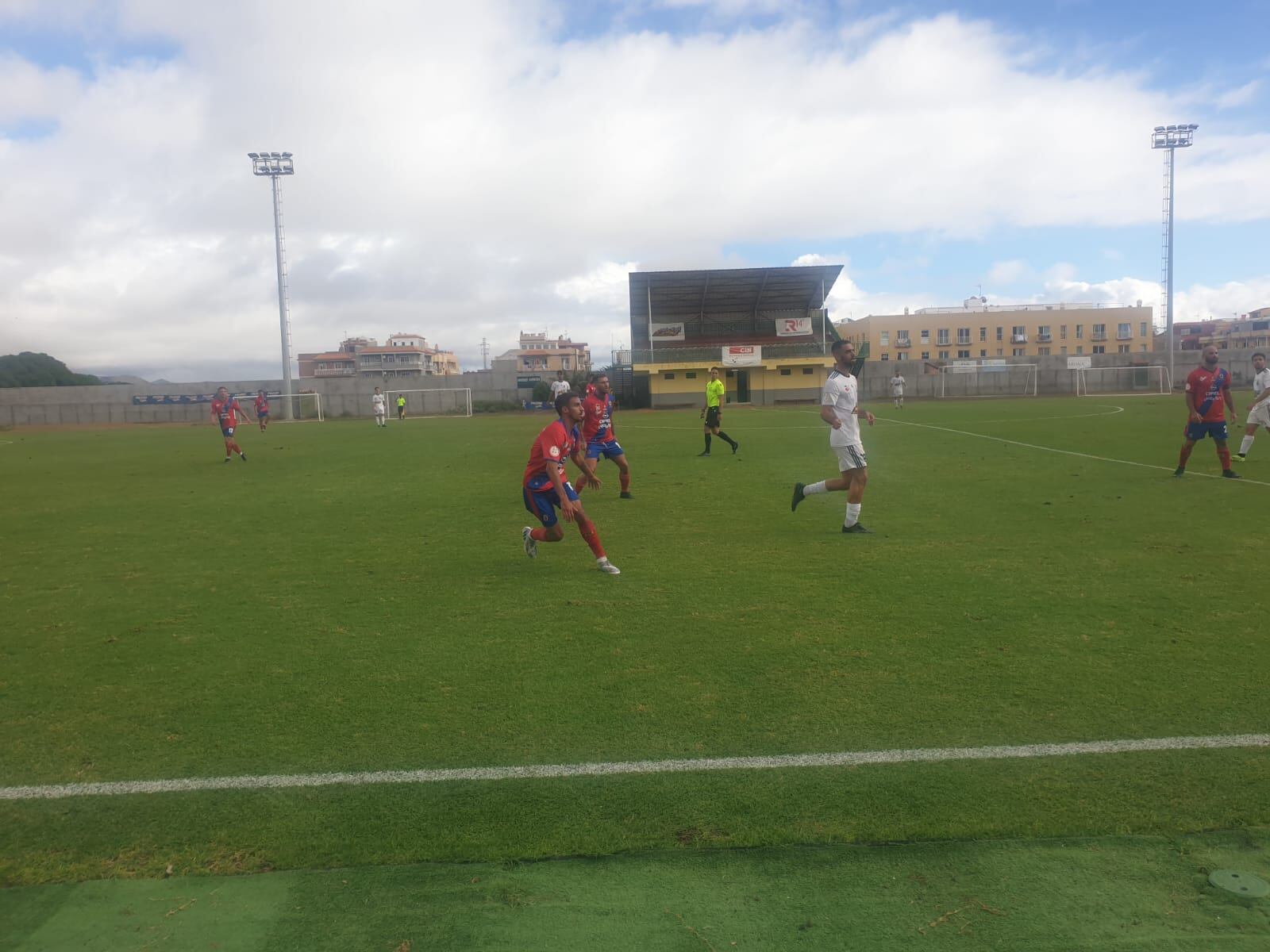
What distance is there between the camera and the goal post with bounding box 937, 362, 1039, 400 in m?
57.5

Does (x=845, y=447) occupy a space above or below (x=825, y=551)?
above

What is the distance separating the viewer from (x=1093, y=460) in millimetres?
16266

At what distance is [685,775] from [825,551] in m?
5.10

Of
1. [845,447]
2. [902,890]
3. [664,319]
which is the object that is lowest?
[902,890]

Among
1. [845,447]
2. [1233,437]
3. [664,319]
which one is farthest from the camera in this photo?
[664,319]

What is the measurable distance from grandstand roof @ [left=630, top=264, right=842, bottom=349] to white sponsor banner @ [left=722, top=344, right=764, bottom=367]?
4697mm

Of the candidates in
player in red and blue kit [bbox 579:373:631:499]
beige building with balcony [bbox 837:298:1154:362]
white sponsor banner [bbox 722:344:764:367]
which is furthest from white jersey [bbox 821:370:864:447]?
beige building with balcony [bbox 837:298:1154:362]

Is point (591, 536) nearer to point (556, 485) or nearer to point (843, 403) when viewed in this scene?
point (556, 485)

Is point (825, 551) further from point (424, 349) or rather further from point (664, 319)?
point (424, 349)

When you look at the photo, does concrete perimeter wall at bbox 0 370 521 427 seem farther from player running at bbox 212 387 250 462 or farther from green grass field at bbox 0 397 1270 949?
green grass field at bbox 0 397 1270 949

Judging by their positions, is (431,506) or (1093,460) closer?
(431,506)

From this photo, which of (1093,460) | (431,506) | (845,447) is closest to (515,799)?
(845,447)

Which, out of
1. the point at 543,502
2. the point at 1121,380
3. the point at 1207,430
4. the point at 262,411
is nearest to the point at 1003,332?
the point at 1121,380

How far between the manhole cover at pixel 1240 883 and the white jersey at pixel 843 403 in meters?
6.44
